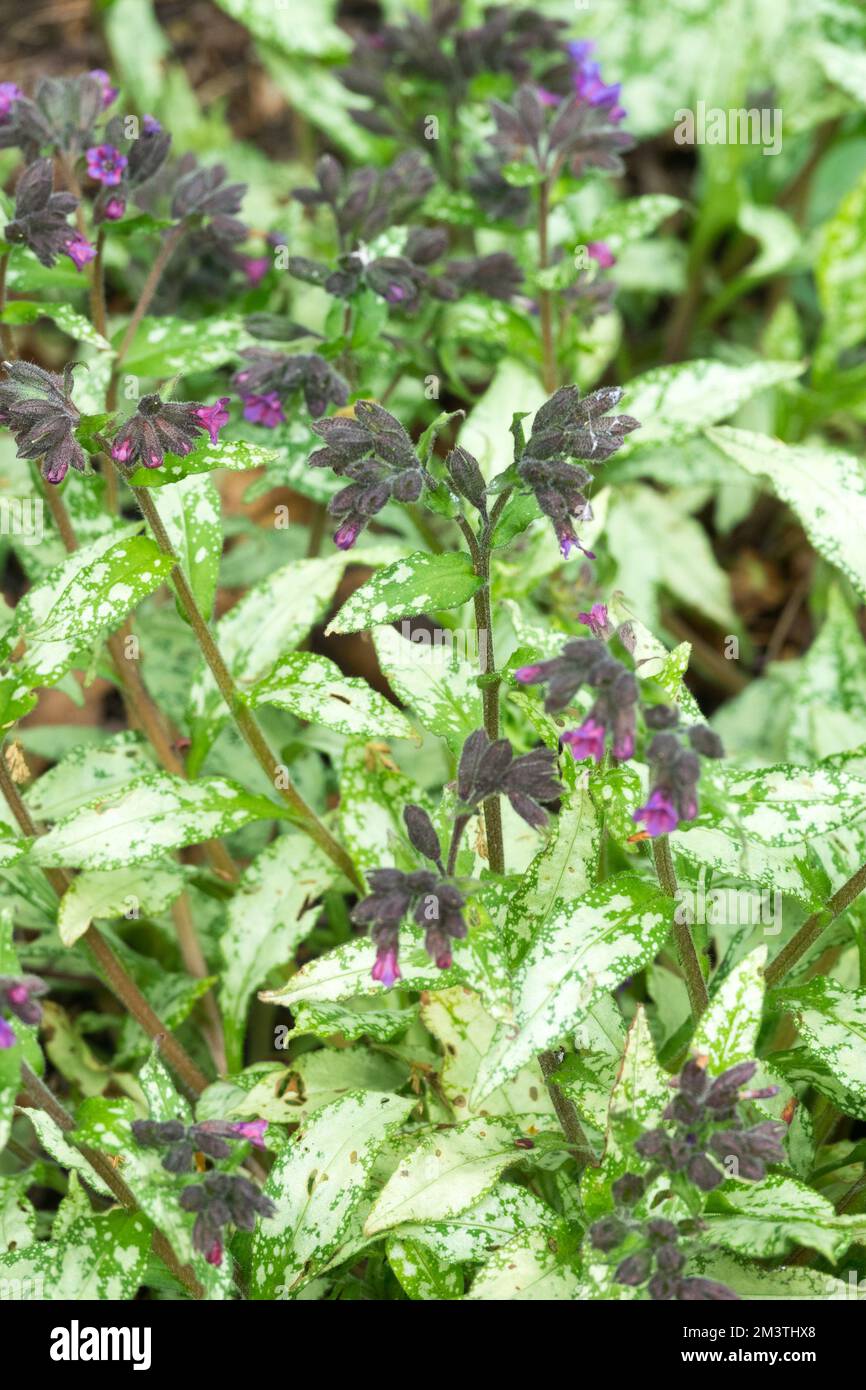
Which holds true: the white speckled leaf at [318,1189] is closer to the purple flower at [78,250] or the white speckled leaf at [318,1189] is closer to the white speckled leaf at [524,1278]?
the white speckled leaf at [524,1278]

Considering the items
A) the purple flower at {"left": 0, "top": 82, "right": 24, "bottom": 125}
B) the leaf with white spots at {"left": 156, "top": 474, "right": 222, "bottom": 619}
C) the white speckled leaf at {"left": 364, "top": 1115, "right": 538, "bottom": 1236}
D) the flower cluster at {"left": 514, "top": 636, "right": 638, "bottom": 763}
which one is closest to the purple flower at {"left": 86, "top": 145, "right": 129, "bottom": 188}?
the purple flower at {"left": 0, "top": 82, "right": 24, "bottom": 125}

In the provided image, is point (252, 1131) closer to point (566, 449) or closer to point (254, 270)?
point (566, 449)

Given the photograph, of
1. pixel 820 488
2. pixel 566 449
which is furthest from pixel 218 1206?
pixel 820 488

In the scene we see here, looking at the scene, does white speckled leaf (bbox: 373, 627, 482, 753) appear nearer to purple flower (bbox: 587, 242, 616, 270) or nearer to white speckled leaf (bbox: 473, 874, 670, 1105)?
white speckled leaf (bbox: 473, 874, 670, 1105)

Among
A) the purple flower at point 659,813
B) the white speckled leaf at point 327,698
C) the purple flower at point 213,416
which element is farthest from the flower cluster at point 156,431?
the purple flower at point 659,813

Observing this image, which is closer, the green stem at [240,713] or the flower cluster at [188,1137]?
the flower cluster at [188,1137]
